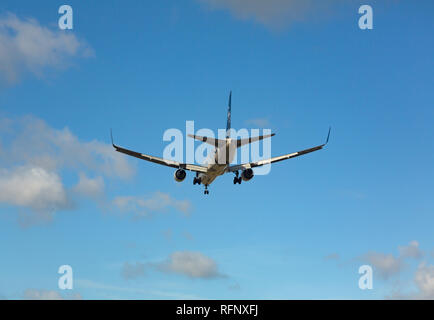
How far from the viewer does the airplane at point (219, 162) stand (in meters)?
63.4

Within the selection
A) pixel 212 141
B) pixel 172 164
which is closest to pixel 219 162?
pixel 212 141

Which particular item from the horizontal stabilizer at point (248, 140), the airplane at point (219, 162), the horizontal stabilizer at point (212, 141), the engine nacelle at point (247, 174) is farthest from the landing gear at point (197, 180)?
the horizontal stabilizer at point (248, 140)

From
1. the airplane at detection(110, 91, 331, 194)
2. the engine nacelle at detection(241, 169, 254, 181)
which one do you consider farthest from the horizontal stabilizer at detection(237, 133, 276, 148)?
the engine nacelle at detection(241, 169, 254, 181)

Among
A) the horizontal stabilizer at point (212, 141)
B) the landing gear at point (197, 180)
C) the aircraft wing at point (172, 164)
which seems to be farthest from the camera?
the landing gear at point (197, 180)

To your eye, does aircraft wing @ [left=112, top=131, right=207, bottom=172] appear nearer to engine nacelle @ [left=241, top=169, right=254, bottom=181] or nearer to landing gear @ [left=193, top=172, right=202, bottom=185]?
landing gear @ [left=193, top=172, right=202, bottom=185]

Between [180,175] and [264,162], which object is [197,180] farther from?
[264,162]

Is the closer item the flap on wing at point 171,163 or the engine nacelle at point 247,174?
the engine nacelle at point 247,174

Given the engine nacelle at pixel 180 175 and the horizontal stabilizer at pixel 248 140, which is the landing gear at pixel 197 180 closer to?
the engine nacelle at pixel 180 175

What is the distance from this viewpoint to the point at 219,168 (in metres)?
66.1

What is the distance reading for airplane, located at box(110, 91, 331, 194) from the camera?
63.4 metres

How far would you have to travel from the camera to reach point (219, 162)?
6469 centimetres
